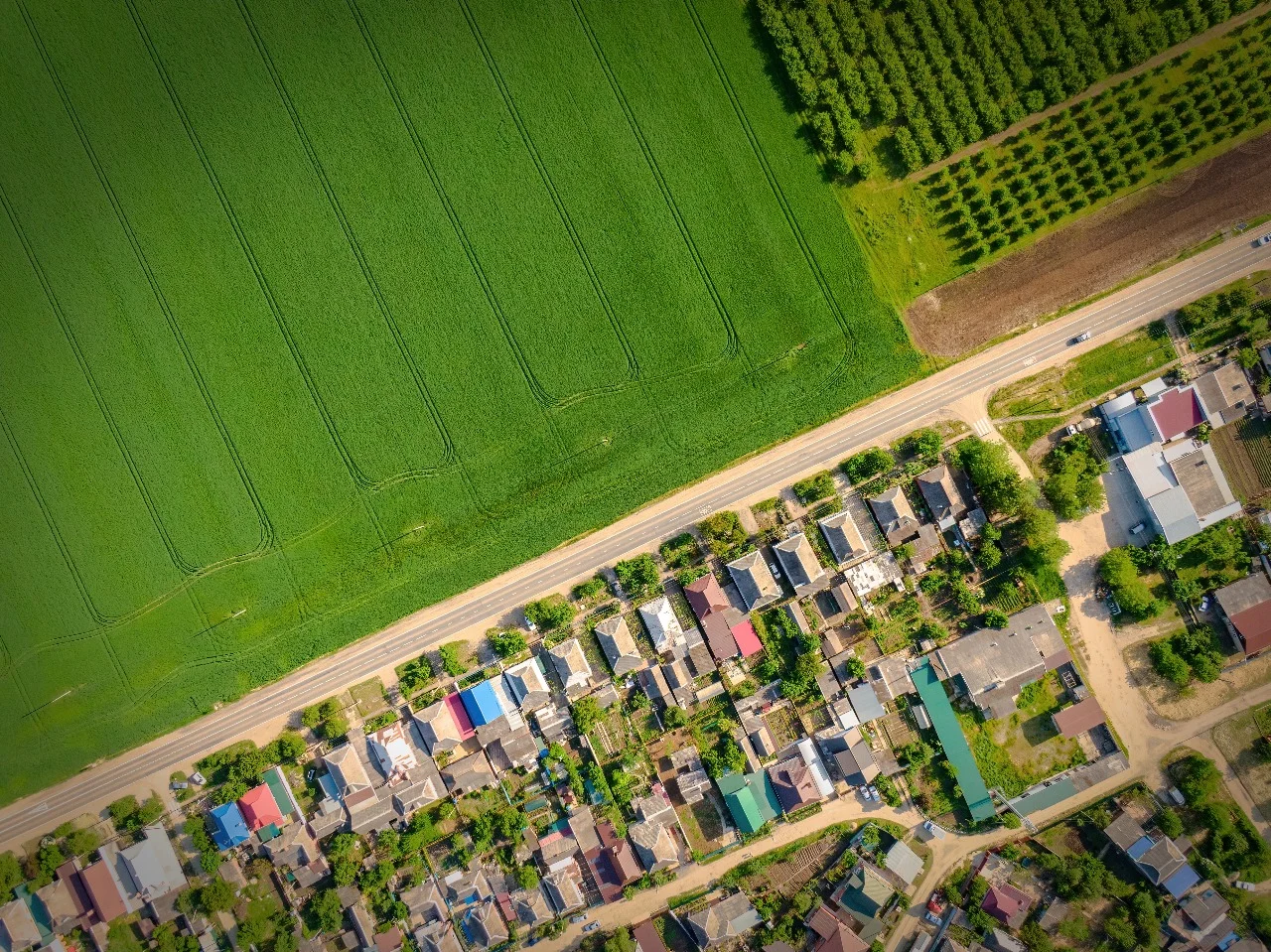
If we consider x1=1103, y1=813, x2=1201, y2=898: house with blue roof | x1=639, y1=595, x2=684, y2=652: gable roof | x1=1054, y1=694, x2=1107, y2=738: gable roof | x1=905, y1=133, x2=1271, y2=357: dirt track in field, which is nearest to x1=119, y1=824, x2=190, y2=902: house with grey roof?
x1=639, y1=595, x2=684, y2=652: gable roof

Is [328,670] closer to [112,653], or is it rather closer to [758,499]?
[112,653]

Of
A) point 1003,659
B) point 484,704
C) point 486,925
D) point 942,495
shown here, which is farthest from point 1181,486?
point 486,925

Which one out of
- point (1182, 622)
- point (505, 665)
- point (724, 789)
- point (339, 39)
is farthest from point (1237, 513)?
point (339, 39)

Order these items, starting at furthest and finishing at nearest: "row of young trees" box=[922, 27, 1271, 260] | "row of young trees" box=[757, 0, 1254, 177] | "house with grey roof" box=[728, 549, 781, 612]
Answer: "row of young trees" box=[922, 27, 1271, 260] < "row of young trees" box=[757, 0, 1254, 177] < "house with grey roof" box=[728, 549, 781, 612]

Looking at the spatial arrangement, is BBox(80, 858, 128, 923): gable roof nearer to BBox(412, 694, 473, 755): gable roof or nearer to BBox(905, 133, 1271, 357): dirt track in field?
BBox(412, 694, 473, 755): gable roof

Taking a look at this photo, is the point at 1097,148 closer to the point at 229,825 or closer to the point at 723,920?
the point at 723,920
